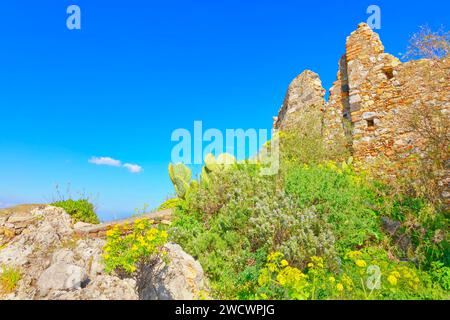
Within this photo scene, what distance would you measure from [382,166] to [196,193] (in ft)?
15.8

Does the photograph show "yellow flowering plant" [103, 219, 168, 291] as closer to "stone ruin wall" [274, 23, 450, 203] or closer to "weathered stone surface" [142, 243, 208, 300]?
"weathered stone surface" [142, 243, 208, 300]

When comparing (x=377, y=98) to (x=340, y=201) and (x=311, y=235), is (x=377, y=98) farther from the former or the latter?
(x=311, y=235)

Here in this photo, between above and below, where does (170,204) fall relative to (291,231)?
above

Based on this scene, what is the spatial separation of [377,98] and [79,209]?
868 cm

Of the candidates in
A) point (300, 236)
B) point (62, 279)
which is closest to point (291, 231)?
point (300, 236)

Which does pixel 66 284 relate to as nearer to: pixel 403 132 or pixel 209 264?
pixel 209 264

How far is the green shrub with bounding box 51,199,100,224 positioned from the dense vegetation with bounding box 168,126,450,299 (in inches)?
100

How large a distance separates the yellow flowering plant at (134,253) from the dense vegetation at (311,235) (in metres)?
1.20

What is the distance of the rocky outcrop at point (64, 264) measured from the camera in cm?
447

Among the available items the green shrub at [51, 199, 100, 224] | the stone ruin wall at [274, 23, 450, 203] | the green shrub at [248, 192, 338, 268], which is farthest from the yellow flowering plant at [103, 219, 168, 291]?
the stone ruin wall at [274, 23, 450, 203]

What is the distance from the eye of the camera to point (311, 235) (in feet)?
17.5

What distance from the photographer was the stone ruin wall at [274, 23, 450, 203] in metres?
7.79

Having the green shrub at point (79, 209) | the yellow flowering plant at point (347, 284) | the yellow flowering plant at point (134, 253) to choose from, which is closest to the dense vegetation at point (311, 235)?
the yellow flowering plant at point (347, 284)
